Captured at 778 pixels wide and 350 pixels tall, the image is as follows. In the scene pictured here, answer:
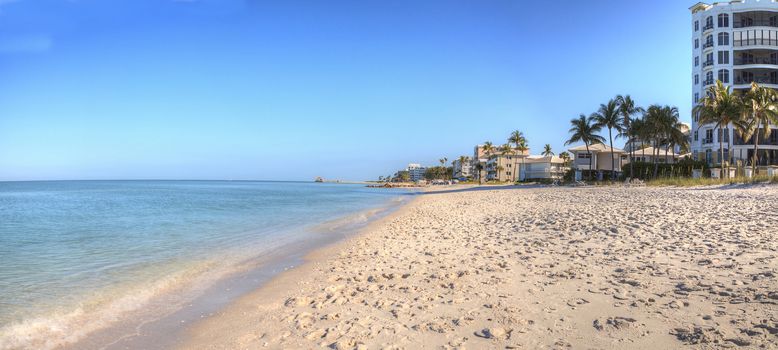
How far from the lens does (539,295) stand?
5840mm

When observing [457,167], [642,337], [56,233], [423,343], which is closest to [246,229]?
[56,233]

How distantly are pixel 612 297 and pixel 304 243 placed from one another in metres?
10.1

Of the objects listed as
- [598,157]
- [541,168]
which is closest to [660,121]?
[598,157]

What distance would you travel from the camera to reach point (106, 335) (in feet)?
19.2

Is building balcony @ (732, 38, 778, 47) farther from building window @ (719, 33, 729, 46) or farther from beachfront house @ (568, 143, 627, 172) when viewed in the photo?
beachfront house @ (568, 143, 627, 172)

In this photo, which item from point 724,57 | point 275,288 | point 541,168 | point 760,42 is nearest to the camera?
point 275,288

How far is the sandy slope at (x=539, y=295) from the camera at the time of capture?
14.6ft

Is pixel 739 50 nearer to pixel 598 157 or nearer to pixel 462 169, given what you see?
pixel 598 157

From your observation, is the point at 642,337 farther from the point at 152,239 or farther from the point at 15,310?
the point at 152,239

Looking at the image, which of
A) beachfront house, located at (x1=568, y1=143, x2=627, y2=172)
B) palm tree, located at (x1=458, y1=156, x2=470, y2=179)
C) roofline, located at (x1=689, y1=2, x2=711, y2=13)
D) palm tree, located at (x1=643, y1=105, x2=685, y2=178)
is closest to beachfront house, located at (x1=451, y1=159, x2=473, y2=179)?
palm tree, located at (x1=458, y1=156, x2=470, y2=179)

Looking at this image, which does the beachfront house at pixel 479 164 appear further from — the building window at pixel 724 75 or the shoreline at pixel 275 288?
the shoreline at pixel 275 288

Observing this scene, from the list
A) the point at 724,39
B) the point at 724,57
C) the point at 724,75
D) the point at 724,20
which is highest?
the point at 724,20

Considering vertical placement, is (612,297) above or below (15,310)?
above

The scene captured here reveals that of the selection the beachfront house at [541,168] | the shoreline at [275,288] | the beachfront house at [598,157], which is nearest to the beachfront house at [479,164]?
the beachfront house at [541,168]
